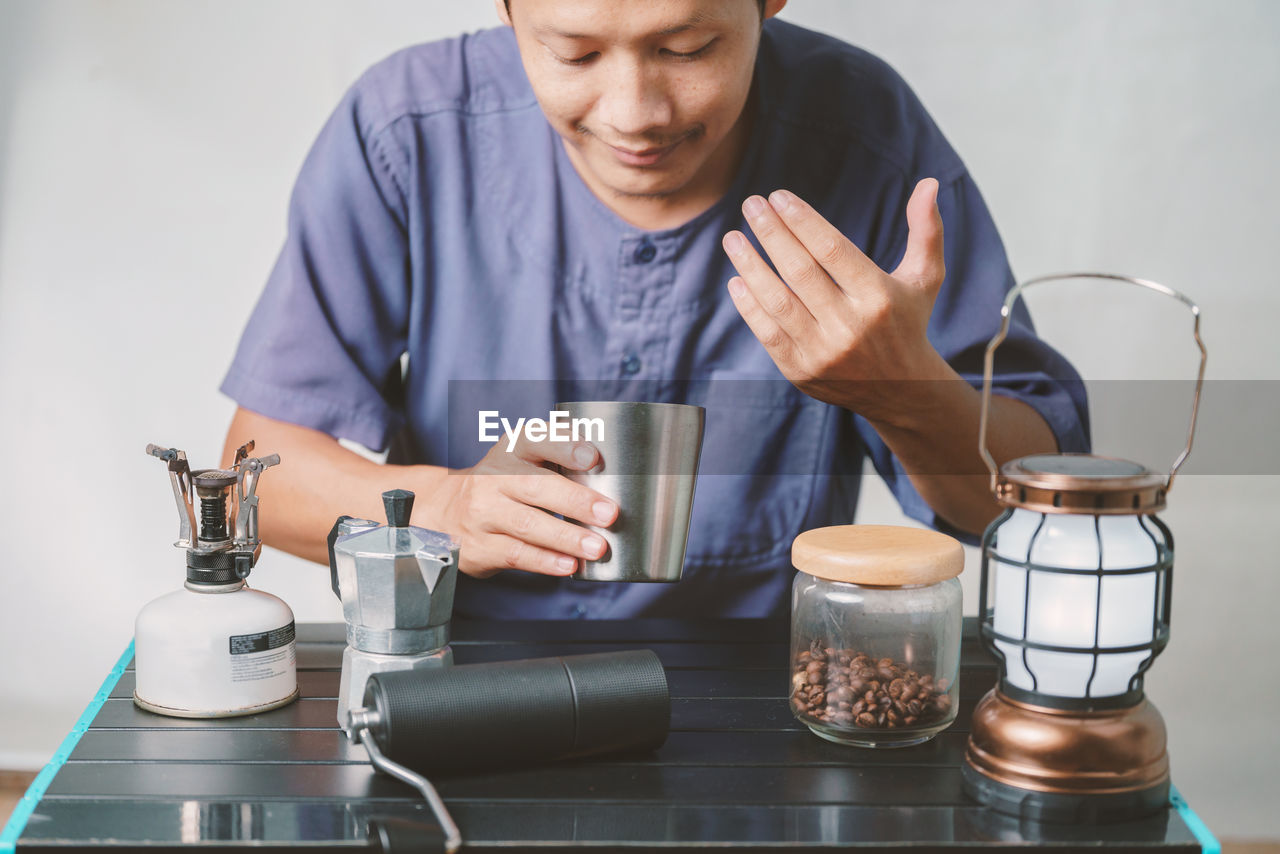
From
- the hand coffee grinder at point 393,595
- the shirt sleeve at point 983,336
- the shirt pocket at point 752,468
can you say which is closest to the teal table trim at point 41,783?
the hand coffee grinder at point 393,595

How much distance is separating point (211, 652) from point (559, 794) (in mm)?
369

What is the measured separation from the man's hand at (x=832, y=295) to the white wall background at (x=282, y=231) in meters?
1.13

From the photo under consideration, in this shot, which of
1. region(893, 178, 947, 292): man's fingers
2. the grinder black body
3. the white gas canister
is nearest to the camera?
the grinder black body

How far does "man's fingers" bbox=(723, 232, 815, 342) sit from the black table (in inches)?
16.1

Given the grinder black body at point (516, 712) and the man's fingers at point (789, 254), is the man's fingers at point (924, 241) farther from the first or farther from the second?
the grinder black body at point (516, 712)

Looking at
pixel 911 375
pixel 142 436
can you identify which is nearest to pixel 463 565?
pixel 911 375

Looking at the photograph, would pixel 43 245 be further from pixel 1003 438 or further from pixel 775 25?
pixel 1003 438

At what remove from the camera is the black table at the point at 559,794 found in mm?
882

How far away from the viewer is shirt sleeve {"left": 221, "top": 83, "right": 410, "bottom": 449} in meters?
1.70

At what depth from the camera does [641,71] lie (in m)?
1.30

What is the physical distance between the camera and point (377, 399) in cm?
173

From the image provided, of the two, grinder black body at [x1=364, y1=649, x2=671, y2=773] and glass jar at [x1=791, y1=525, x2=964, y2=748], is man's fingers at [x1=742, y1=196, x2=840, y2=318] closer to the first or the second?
glass jar at [x1=791, y1=525, x2=964, y2=748]

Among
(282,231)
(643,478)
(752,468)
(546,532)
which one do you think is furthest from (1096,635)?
(282,231)

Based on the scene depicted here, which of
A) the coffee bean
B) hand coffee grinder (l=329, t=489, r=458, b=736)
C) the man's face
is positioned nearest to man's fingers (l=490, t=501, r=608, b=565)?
hand coffee grinder (l=329, t=489, r=458, b=736)
